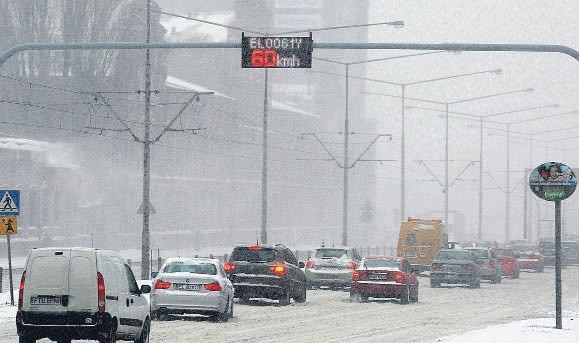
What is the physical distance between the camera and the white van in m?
17.7

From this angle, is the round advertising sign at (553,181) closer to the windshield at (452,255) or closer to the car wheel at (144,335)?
the car wheel at (144,335)

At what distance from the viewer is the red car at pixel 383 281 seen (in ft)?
116

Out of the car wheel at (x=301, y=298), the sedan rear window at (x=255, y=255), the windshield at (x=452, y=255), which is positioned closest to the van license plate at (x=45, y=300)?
the sedan rear window at (x=255, y=255)

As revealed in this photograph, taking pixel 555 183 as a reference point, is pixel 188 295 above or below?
below

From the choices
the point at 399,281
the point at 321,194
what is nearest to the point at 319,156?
the point at 321,194

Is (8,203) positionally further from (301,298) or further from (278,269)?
(301,298)

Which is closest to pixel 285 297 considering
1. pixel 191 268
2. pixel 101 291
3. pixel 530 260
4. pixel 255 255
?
pixel 255 255

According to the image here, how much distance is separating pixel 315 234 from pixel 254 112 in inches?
617

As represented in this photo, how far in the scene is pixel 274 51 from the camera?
25.4 meters

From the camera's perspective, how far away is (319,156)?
131m

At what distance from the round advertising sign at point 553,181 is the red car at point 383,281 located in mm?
Answer: 12260

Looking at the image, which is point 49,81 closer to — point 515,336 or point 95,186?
point 95,186

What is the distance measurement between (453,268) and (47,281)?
29237 mm

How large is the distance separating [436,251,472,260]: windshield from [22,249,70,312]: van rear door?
95.2 feet
